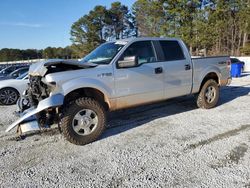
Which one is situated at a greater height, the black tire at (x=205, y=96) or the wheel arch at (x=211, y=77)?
the wheel arch at (x=211, y=77)

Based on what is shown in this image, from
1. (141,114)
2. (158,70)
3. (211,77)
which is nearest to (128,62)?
(158,70)

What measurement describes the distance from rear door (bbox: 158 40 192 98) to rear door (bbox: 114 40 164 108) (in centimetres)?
19

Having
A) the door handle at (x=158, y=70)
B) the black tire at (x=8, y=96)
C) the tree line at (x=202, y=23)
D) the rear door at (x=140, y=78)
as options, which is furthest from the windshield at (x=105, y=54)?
the tree line at (x=202, y=23)

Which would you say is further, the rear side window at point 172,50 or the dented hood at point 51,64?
the rear side window at point 172,50

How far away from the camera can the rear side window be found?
214 inches

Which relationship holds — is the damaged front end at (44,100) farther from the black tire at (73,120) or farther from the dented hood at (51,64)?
the black tire at (73,120)

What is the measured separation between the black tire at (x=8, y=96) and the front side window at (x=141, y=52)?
19.0 ft

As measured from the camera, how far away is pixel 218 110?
20.7 feet

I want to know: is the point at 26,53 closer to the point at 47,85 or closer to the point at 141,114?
the point at 141,114

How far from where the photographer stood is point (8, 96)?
341 inches

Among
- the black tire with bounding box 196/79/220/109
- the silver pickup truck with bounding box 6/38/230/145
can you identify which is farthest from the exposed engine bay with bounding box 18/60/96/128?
the black tire with bounding box 196/79/220/109

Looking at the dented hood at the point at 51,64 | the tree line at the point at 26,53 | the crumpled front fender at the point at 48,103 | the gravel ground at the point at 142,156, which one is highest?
the tree line at the point at 26,53

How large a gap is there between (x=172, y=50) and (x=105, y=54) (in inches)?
66.2

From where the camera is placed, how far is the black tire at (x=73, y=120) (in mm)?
4109
